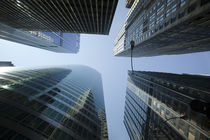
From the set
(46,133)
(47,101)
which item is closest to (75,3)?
(47,101)

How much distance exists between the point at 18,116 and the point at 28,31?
96302 mm

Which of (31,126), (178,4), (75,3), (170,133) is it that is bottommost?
(170,133)

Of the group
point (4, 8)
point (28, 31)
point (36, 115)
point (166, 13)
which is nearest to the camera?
point (36, 115)

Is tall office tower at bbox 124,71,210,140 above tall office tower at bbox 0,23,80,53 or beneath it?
beneath

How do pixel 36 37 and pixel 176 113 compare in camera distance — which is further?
pixel 36 37

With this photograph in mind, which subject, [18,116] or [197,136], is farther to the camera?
[197,136]

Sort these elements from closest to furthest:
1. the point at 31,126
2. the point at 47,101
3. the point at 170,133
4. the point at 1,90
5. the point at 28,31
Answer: the point at 31,126
the point at 1,90
the point at 47,101
the point at 170,133
the point at 28,31

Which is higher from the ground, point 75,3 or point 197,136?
point 75,3

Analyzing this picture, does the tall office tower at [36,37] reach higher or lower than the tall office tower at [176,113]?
higher

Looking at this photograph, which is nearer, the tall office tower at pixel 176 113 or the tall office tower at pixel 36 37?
the tall office tower at pixel 176 113

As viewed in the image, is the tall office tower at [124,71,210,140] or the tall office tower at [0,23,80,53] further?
the tall office tower at [0,23,80,53]

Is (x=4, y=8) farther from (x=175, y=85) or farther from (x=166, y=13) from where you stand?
(x=175, y=85)

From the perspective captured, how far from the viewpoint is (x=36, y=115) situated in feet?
65.3

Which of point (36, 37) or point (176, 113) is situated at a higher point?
point (36, 37)
